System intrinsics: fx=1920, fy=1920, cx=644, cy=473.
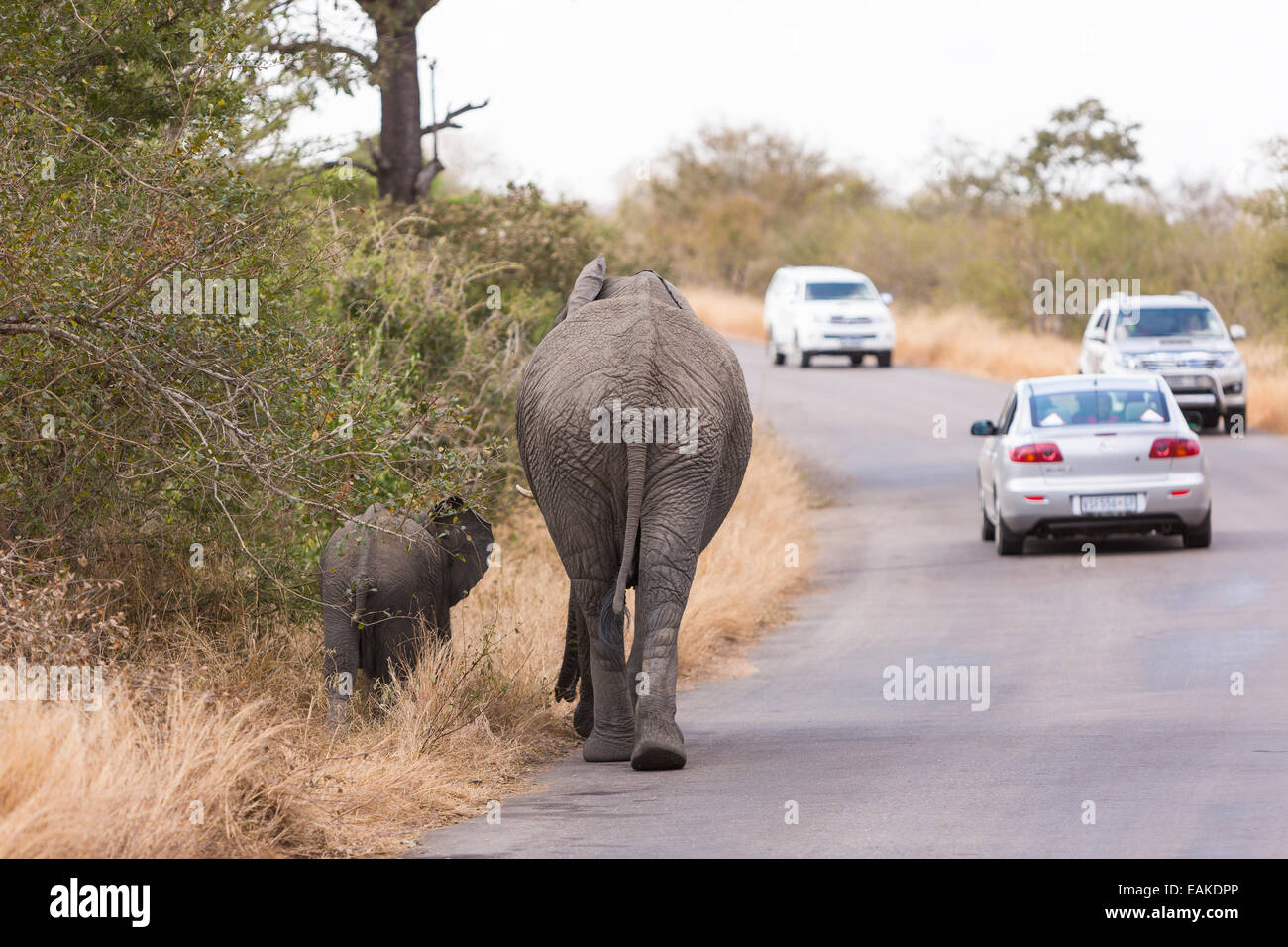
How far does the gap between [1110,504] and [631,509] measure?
408 inches

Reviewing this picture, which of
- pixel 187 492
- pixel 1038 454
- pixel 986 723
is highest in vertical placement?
pixel 1038 454

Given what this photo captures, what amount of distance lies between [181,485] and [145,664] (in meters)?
1.22

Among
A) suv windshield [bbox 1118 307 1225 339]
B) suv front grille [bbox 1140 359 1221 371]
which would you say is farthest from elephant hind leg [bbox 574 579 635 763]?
suv windshield [bbox 1118 307 1225 339]

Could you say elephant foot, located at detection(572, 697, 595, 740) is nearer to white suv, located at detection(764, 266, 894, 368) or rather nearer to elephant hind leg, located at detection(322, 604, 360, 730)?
elephant hind leg, located at detection(322, 604, 360, 730)

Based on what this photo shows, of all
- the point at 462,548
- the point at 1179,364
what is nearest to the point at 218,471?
the point at 462,548

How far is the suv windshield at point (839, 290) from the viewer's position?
1654 inches

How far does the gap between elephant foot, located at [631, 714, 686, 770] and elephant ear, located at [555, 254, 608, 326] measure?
2.30 m

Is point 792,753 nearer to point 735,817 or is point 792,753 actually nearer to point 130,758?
point 735,817

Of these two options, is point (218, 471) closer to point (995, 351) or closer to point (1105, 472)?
point (1105, 472)

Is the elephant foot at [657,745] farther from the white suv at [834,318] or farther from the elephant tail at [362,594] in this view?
the white suv at [834,318]

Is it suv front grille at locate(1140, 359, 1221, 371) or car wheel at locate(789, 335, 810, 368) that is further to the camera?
car wheel at locate(789, 335, 810, 368)

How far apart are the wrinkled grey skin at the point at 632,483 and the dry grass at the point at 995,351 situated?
23.5 m

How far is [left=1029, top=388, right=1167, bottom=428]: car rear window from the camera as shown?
18.9 metres

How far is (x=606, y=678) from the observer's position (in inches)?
368
